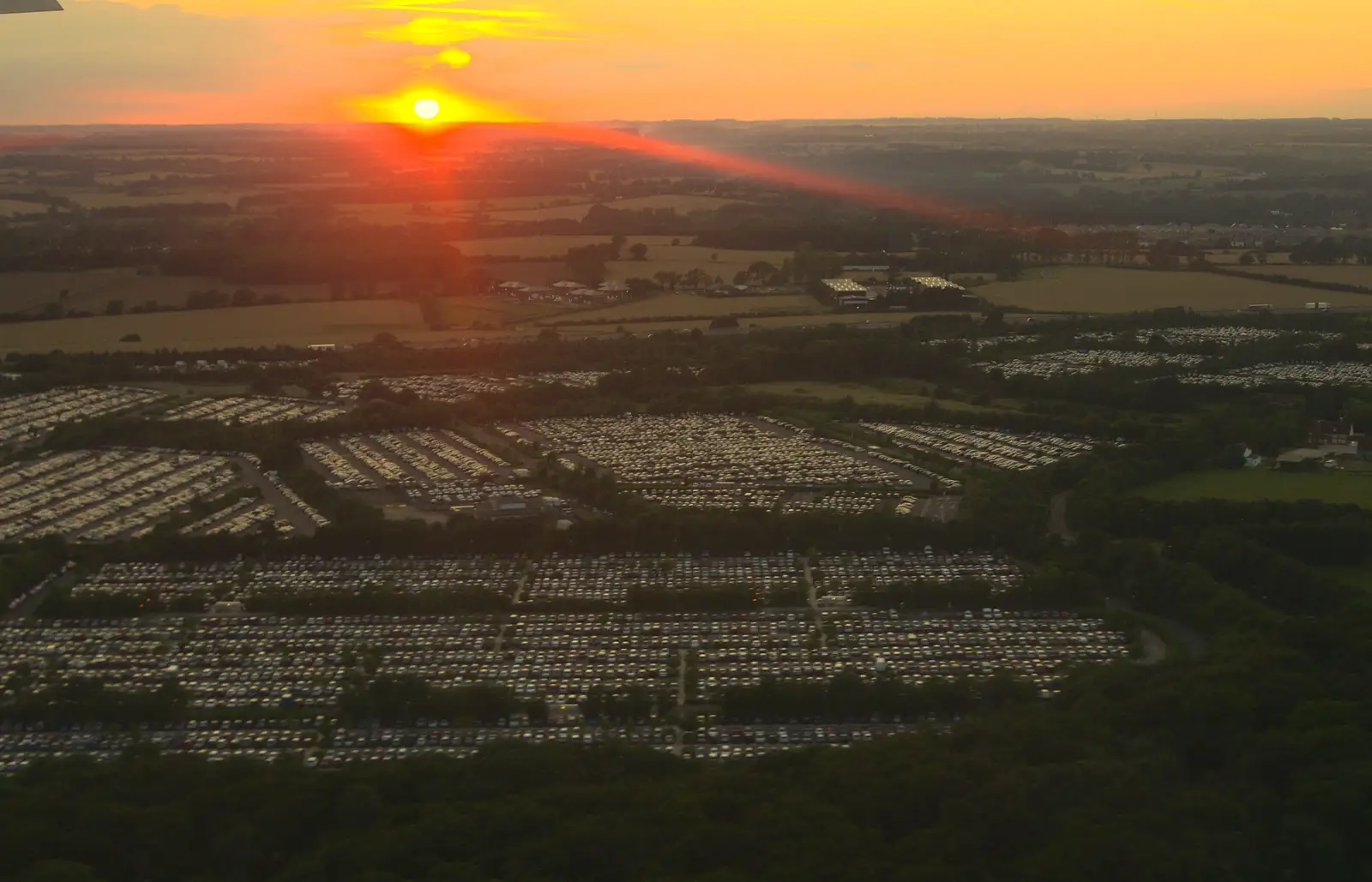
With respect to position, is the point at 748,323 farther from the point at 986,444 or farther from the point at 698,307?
the point at 986,444

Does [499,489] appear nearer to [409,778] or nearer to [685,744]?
[685,744]

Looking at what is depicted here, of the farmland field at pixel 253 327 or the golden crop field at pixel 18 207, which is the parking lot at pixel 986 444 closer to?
the farmland field at pixel 253 327

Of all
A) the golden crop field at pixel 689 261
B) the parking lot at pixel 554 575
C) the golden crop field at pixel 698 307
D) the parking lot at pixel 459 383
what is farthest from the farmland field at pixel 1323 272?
the parking lot at pixel 554 575

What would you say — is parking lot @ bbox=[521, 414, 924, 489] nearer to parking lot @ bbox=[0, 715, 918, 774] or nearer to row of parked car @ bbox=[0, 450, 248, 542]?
row of parked car @ bbox=[0, 450, 248, 542]

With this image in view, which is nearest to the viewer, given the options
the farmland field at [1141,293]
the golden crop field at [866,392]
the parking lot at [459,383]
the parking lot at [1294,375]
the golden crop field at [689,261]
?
the golden crop field at [866,392]

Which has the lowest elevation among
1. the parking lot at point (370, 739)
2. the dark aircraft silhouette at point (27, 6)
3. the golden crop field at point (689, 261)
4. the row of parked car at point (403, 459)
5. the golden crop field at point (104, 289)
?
the parking lot at point (370, 739)


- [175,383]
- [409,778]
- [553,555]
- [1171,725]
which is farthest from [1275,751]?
[175,383]
